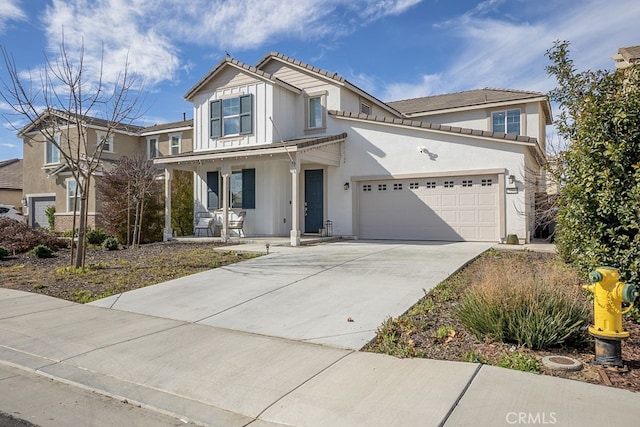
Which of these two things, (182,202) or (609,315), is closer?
(609,315)

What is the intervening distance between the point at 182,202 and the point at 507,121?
15.6 metres

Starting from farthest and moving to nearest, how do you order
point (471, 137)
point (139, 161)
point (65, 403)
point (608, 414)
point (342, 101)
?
1. point (139, 161)
2. point (342, 101)
3. point (471, 137)
4. point (65, 403)
5. point (608, 414)

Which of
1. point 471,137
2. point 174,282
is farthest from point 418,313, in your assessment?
point 471,137

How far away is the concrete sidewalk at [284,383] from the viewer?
356cm

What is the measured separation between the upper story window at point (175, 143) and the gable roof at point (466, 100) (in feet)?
42.0

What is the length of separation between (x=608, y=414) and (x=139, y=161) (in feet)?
61.8

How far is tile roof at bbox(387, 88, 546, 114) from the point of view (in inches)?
781

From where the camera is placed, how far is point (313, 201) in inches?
677

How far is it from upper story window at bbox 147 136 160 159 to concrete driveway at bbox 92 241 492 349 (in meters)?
18.4

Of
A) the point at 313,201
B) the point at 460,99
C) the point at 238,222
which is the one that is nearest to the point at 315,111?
the point at 313,201

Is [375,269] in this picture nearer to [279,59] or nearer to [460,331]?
[460,331]

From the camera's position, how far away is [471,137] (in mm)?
14375

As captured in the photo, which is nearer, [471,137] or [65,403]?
[65,403]

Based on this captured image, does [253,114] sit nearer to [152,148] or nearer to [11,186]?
[152,148]
